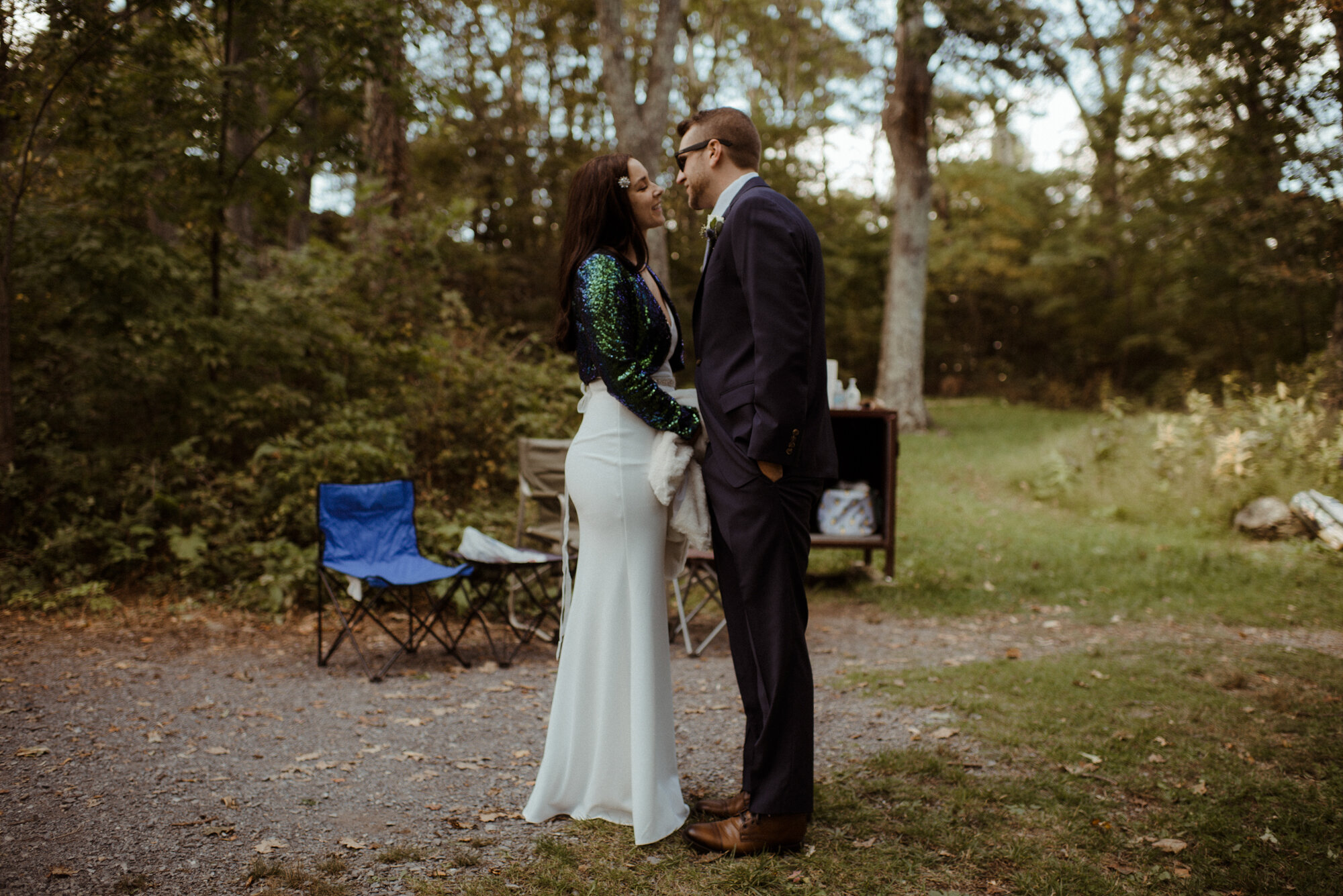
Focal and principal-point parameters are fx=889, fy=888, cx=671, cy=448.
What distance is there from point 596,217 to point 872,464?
4.10 metres

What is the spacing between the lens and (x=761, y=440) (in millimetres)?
2434

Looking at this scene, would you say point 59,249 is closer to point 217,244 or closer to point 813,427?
point 217,244

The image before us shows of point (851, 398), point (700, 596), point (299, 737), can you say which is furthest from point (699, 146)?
point (700, 596)

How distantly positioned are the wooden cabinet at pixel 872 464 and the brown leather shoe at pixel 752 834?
3.15 meters

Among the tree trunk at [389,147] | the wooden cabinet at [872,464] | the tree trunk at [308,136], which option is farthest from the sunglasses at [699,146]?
the tree trunk at [389,147]

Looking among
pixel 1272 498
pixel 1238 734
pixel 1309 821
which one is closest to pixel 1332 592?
pixel 1272 498

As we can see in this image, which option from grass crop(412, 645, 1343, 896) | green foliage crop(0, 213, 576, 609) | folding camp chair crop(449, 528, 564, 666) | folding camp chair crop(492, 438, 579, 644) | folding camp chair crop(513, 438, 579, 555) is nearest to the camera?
grass crop(412, 645, 1343, 896)

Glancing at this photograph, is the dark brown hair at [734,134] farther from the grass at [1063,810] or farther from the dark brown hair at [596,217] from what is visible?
the grass at [1063,810]

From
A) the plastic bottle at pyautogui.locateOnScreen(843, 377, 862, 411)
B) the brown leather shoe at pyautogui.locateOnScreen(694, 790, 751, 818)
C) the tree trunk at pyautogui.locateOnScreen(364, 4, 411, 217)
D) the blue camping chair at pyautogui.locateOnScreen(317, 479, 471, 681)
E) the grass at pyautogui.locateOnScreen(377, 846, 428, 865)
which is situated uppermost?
the tree trunk at pyautogui.locateOnScreen(364, 4, 411, 217)

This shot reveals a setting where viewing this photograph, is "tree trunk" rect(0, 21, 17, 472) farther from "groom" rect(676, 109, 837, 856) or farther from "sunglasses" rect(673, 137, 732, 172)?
"groom" rect(676, 109, 837, 856)

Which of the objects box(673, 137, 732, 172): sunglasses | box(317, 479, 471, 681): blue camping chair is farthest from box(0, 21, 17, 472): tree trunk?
box(673, 137, 732, 172): sunglasses

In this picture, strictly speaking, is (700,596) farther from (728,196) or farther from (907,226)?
(907,226)

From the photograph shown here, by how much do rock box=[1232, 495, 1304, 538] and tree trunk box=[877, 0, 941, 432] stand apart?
758 cm

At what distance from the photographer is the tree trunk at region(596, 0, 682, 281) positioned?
33.7 feet
